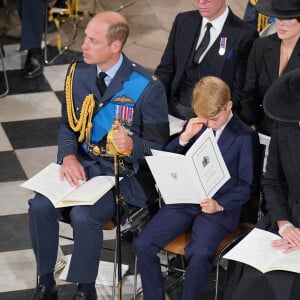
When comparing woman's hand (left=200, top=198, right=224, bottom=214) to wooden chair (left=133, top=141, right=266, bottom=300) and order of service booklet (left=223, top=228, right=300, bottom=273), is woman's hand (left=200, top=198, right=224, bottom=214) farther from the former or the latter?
order of service booklet (left=223, top=228, right=300, bottom=273)

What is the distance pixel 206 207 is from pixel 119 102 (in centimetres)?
76

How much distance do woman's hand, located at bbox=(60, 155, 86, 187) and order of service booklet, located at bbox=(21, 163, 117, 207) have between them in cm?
3

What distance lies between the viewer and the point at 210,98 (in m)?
4.85

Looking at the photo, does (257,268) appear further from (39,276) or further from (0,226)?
(0,226)

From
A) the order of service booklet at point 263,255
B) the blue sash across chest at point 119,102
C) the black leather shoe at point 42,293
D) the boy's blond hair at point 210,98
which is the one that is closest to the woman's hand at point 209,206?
the order of service booklet at point 263,255

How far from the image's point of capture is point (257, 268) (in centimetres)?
447

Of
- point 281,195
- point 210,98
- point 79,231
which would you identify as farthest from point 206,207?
point 79,231

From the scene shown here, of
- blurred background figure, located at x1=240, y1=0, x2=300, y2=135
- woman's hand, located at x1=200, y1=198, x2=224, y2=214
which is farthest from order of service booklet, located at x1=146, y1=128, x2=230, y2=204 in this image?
blurred background figure, located at x1=240, y1=0, x2=300, y2=135

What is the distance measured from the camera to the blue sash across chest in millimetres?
5207

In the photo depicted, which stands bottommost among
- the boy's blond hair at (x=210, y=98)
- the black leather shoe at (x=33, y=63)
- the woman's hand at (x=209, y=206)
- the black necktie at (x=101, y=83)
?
the black leather shoe at (x=33, y=63)

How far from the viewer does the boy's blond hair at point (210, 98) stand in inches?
191

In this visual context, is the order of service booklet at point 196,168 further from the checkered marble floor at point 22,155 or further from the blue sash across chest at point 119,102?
the checkered marble floor at point 22,155

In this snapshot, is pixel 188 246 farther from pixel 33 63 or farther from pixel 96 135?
pixel 33 63

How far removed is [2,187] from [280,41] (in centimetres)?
209
